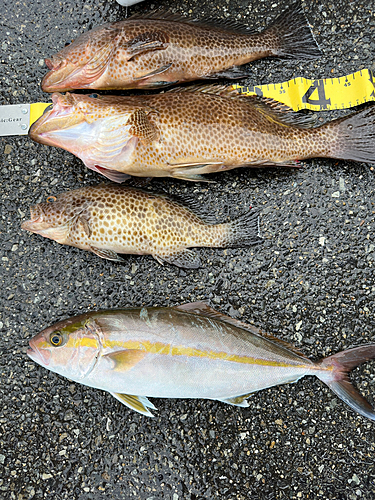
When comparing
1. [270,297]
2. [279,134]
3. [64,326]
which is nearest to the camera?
[64,326]

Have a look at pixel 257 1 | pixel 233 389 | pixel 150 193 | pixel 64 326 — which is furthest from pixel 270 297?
pixel 257 1

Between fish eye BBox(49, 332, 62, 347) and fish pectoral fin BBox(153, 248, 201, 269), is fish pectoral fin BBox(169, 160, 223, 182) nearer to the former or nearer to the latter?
fish pectoral fin BBox(153, 248, 201, 269)

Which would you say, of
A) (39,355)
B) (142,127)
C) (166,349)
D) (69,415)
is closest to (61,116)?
(142,127)

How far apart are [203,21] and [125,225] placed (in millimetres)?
1644

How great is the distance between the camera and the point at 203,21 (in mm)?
2865

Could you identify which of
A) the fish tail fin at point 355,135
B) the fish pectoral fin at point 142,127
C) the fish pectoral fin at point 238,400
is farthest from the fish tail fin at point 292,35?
the fish pectoral fin at point 238,400

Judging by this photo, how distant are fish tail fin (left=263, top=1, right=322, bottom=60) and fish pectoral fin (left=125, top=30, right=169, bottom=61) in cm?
80

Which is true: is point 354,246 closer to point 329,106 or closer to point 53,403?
point 329,106

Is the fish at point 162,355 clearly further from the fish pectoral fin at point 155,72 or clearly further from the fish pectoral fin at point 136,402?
the fish pectoral fin at point 155,72

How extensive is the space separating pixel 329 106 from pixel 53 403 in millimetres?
3011

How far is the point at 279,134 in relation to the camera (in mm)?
2672

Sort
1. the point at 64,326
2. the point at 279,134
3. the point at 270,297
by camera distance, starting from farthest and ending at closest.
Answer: the point at 270,297, the point at 279,134, the point at 64,326

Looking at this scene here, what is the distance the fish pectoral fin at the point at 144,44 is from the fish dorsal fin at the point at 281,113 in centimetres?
67

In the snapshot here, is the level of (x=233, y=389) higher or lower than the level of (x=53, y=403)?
higher
